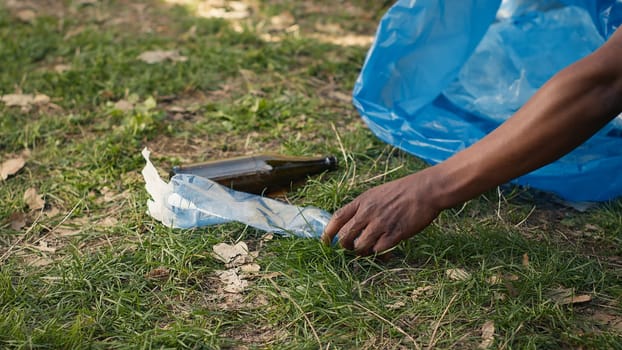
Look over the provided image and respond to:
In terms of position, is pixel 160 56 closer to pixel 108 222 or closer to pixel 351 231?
pixel 108 222

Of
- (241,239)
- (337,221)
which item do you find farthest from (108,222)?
(337,221)

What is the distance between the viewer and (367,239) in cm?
212

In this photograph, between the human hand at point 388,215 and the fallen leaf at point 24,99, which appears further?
the fallen leaf at point 24,99

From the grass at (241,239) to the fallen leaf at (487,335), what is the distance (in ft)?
0.05

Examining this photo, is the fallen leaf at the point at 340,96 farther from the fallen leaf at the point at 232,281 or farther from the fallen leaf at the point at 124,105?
the fallen leaf at the point at 232,281

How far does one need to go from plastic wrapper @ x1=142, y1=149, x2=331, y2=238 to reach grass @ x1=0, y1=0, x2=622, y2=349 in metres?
0.05

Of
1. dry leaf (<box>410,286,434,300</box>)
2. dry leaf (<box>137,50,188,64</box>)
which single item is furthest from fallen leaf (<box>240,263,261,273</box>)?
dry leaf (<box>137,50,188,64</box>)

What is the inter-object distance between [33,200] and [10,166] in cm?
30

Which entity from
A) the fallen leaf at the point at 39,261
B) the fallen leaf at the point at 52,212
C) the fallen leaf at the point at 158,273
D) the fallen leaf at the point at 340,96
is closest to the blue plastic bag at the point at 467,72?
the fallen leaf at the point at 340,96

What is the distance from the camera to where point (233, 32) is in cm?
416

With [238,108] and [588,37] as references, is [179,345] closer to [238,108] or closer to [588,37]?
[238,108]

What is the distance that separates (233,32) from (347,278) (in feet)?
7.78

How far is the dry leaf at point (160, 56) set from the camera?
3.81 meters

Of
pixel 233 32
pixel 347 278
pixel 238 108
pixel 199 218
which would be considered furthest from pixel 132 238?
pixel 233 32
